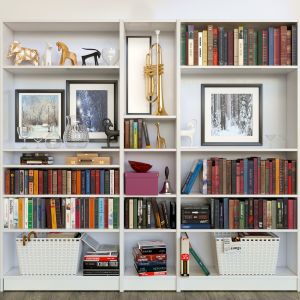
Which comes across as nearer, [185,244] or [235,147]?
[185,244]

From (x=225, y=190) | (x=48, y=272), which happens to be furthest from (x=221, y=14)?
(x=48, y=272)

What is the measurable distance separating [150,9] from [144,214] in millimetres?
1693

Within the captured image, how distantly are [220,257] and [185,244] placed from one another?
30cm

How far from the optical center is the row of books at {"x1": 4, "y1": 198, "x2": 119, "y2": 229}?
3236 millimetres

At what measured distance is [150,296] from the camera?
312 centimetres

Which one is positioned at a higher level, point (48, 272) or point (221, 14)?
point (221, 14)

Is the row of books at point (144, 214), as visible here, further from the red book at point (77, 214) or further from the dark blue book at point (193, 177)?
the red book at point (77, 214)

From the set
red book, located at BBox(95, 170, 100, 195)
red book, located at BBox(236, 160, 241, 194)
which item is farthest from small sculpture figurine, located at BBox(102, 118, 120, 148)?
red book, located at BBox(236, 160, 241, 194)

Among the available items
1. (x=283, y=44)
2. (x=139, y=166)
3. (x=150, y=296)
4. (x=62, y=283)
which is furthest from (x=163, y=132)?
(x=62, y=283)

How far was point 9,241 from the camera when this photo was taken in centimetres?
341

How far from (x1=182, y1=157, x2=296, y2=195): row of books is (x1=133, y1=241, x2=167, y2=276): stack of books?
57 cm

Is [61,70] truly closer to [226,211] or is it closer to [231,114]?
[231,114]

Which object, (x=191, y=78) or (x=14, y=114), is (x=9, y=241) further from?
(x=191, y=78)

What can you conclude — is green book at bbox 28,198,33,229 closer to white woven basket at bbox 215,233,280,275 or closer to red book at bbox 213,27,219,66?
white woven basket at bbox 215,233,280,275
